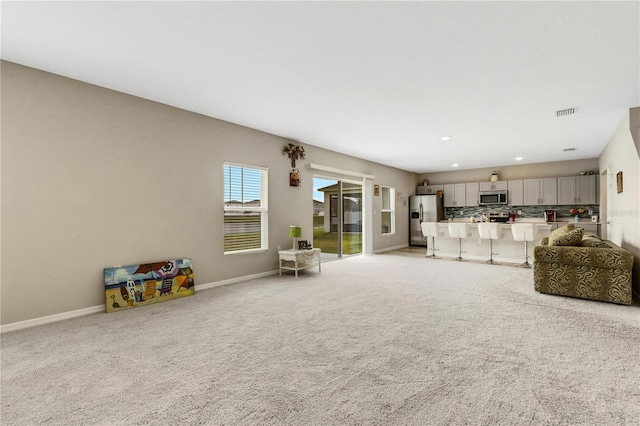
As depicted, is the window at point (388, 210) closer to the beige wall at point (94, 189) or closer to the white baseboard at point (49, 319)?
the beige wall at point (94, 189)

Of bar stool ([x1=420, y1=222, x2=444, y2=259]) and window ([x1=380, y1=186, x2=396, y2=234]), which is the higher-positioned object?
window ([x1=380, y1=186, x2=396, y2=234])

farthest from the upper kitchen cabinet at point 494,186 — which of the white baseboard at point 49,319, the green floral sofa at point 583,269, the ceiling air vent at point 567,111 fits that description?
the white baseboard at point 49,319

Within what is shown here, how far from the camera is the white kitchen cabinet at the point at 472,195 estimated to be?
9562 millimetres

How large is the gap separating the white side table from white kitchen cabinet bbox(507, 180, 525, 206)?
6564 millimetres

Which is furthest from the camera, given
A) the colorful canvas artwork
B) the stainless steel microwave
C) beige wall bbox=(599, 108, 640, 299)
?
the stainless steel microwave

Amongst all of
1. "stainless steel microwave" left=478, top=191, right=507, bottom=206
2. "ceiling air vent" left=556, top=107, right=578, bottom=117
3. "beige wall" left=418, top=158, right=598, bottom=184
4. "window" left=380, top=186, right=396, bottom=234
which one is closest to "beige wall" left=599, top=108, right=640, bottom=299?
"ceiling air vent" left=556, top=107, right=578, bottom=117

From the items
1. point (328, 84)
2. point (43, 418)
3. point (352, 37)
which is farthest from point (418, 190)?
point (43, 418)

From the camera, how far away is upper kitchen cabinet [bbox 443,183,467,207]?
9.79m

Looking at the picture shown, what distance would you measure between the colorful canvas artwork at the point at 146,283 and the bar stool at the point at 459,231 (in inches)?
232

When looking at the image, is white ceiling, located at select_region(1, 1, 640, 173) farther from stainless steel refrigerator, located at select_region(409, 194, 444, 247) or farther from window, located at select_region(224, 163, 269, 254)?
stainless steel refrigerator, located at select_region(409, 194, 444, 247)

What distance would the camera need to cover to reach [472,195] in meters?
9.63

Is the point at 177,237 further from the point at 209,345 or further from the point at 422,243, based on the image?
the point at 422,243

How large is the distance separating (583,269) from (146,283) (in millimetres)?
5569

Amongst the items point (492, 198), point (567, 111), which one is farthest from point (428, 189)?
point (567, 111)
